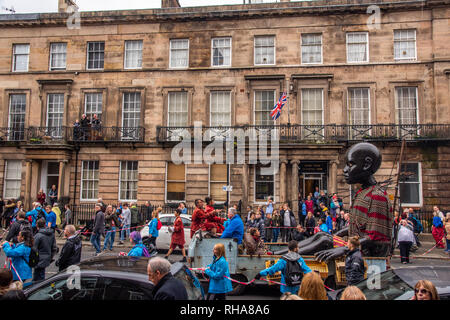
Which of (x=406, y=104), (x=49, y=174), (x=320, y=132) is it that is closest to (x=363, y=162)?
(x=320, y=132)

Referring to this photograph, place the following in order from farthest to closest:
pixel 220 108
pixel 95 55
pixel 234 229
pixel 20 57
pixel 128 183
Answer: pixel 20 57
pixel 95 55
pixel 128 183
pixel 220 108
pixel 234 229

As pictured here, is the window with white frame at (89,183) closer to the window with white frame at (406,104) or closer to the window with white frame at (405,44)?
the window with white frame at (406,104)

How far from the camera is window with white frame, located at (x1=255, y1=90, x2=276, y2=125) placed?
72.8 feet

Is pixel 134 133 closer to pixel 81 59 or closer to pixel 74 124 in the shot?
pixel 74 124

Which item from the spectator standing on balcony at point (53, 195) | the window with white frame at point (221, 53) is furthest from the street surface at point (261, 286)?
the window with white frame at point (221, 53)

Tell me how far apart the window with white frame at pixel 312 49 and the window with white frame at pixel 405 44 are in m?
4.60

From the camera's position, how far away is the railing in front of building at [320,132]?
20.3 meters

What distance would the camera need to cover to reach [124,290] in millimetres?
4312

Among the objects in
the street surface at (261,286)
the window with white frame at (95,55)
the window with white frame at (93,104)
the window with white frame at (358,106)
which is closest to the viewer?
the street surface at (261,286)

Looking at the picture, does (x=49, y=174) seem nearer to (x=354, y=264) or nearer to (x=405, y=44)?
(x=354, y=264)

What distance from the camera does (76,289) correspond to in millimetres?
4438

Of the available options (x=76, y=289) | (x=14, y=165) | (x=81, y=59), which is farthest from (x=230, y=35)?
(x=76, y=289)

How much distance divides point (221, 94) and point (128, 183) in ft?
28.0
